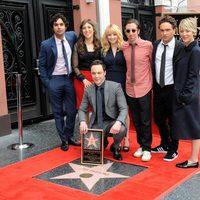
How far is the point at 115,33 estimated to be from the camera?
15.3ft

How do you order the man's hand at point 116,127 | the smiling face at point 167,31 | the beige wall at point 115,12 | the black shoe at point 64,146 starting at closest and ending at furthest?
the smiling face at point 167,31, the man's hand at point 116,127, the black shoe at point 64,146, the beige wall at point 115,12

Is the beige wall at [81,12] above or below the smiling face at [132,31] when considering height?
above

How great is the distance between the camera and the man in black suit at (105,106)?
4531 millimetres

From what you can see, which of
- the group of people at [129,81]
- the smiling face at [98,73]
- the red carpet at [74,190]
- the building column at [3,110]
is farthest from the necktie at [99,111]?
the building column at [3,110]

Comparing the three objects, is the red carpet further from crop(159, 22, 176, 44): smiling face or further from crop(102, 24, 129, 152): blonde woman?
crop(159, 22, 176, 44): smiling face

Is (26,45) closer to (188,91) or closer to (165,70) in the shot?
(165,70)

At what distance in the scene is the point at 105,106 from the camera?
4668 millimetres

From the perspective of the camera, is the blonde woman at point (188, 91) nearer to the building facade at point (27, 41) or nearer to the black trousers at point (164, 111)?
the black trousers at point (164, 111)

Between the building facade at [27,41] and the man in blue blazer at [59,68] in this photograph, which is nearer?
the man in blue blazer at [59,68]

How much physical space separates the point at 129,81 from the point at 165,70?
0.49 meters

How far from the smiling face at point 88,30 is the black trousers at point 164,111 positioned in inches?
43.9

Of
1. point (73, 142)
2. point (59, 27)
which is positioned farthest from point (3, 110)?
point (59, 27)

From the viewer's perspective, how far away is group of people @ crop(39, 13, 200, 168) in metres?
4.20

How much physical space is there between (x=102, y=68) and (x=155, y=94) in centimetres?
73
